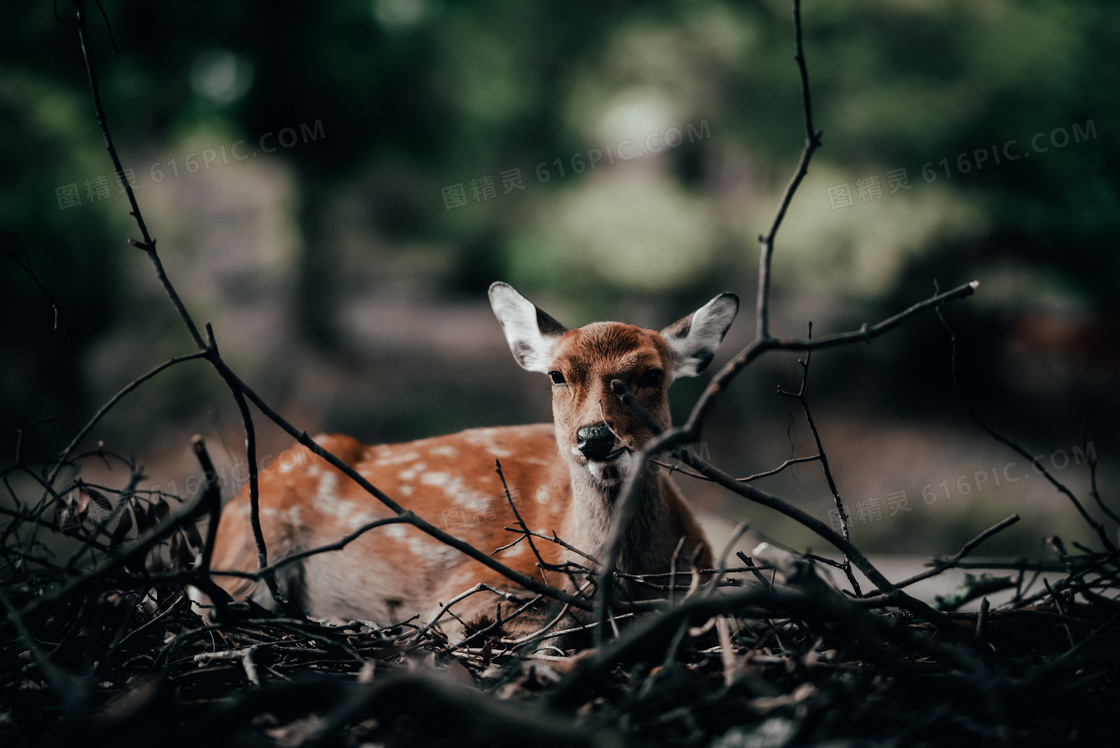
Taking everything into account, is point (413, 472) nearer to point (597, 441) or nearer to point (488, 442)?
point (488, 442)

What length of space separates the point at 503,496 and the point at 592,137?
7.11 meters

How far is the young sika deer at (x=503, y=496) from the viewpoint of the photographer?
7.47 feet

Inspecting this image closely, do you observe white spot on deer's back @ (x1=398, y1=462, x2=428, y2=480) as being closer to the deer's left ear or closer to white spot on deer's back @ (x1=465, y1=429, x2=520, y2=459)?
white spot on deer's back @ (x1=465, y1=429, x2=520, y2=459)

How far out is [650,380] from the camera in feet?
7.63

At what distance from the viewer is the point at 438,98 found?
9.48m

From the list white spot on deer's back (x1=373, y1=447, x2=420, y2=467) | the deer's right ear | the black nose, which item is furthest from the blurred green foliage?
the black nose

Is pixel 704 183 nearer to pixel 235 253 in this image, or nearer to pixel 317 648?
pixel 235 253

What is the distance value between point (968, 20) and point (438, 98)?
Answer: 19.7ft

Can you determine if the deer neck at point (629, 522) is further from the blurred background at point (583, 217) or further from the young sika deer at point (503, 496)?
the blurred background at point (583, 217)

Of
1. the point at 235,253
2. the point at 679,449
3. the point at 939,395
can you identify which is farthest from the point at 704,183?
the point at 679,449

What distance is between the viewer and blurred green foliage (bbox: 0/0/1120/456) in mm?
7293

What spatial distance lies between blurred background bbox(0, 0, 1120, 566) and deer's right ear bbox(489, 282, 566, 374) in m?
3.66

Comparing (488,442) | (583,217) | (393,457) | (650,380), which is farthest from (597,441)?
(583,217)

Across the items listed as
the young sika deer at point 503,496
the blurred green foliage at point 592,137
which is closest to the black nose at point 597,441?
the young sika deer at point 503,496
